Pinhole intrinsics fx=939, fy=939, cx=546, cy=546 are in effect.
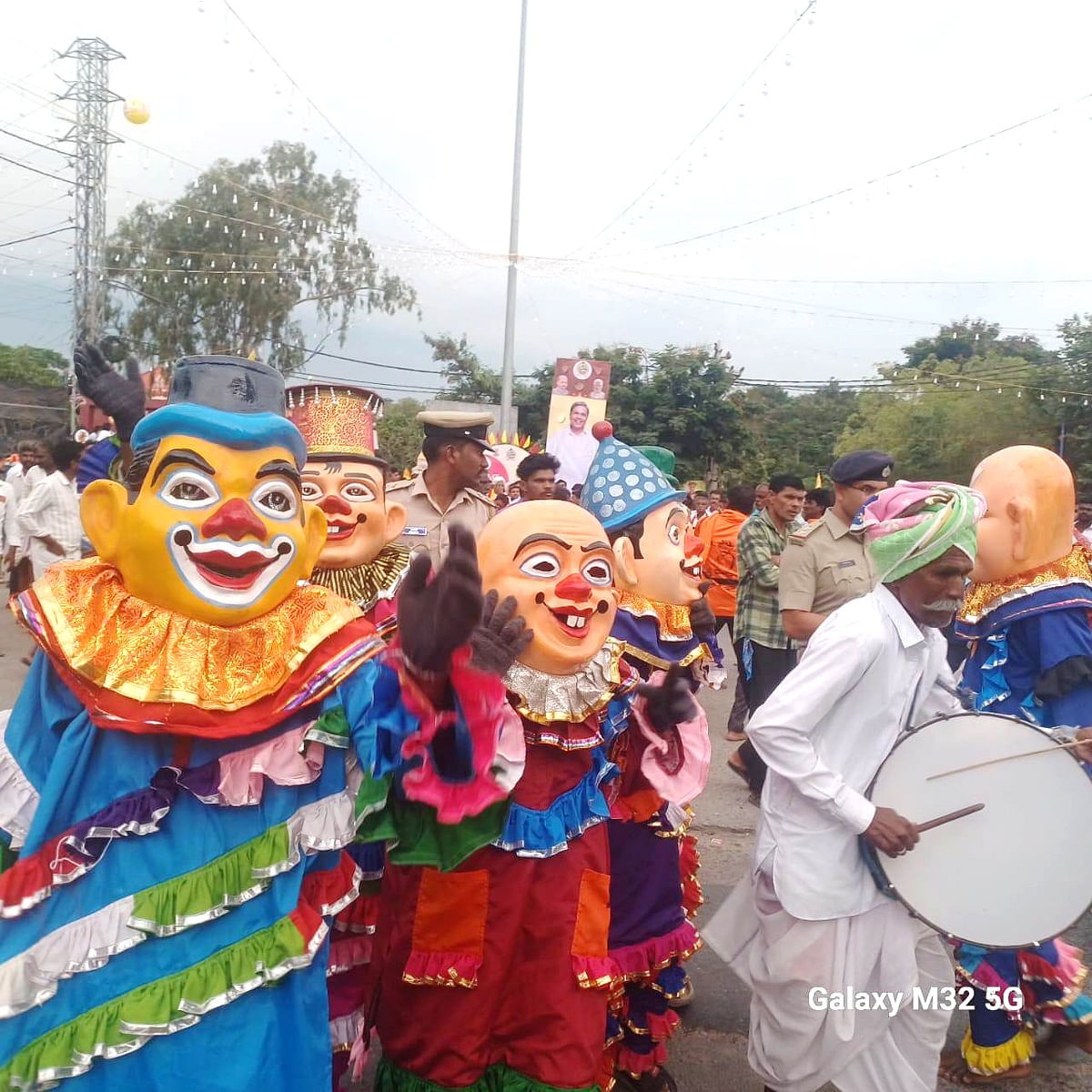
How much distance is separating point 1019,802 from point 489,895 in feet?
4.98

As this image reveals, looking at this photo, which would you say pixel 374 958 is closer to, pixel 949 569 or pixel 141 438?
pixel 141 438

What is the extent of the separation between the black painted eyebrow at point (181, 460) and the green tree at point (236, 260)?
53.3 feet

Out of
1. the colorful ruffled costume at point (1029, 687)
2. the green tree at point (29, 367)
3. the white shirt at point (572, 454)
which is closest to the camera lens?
the colorful ruffled costume at point (1029, 687)

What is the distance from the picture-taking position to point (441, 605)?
5.08ft

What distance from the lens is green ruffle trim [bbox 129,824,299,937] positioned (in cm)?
181

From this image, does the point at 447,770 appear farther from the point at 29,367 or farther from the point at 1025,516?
the point at 29,367

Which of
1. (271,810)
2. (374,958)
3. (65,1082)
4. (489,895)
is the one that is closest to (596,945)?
(489,895)

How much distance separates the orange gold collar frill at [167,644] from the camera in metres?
1.82

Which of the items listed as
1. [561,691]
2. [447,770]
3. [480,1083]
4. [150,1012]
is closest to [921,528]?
[561,691]

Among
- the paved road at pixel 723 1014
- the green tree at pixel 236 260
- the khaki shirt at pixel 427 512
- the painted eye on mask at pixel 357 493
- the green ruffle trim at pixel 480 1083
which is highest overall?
the green tree at pixel 236 260

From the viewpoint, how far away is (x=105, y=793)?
6.10ft

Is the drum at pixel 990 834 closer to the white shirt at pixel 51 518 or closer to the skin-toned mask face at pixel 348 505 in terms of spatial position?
the skin-toned mask face at pixel 348 505

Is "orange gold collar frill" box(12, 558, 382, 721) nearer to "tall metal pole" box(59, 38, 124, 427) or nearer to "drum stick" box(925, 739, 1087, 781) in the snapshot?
"drum stick" box(925, 739, 1087, 781)

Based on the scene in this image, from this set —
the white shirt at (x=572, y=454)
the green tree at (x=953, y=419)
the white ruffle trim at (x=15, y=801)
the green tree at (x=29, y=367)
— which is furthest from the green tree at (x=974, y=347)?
the green tree at (x=29, y=367)
